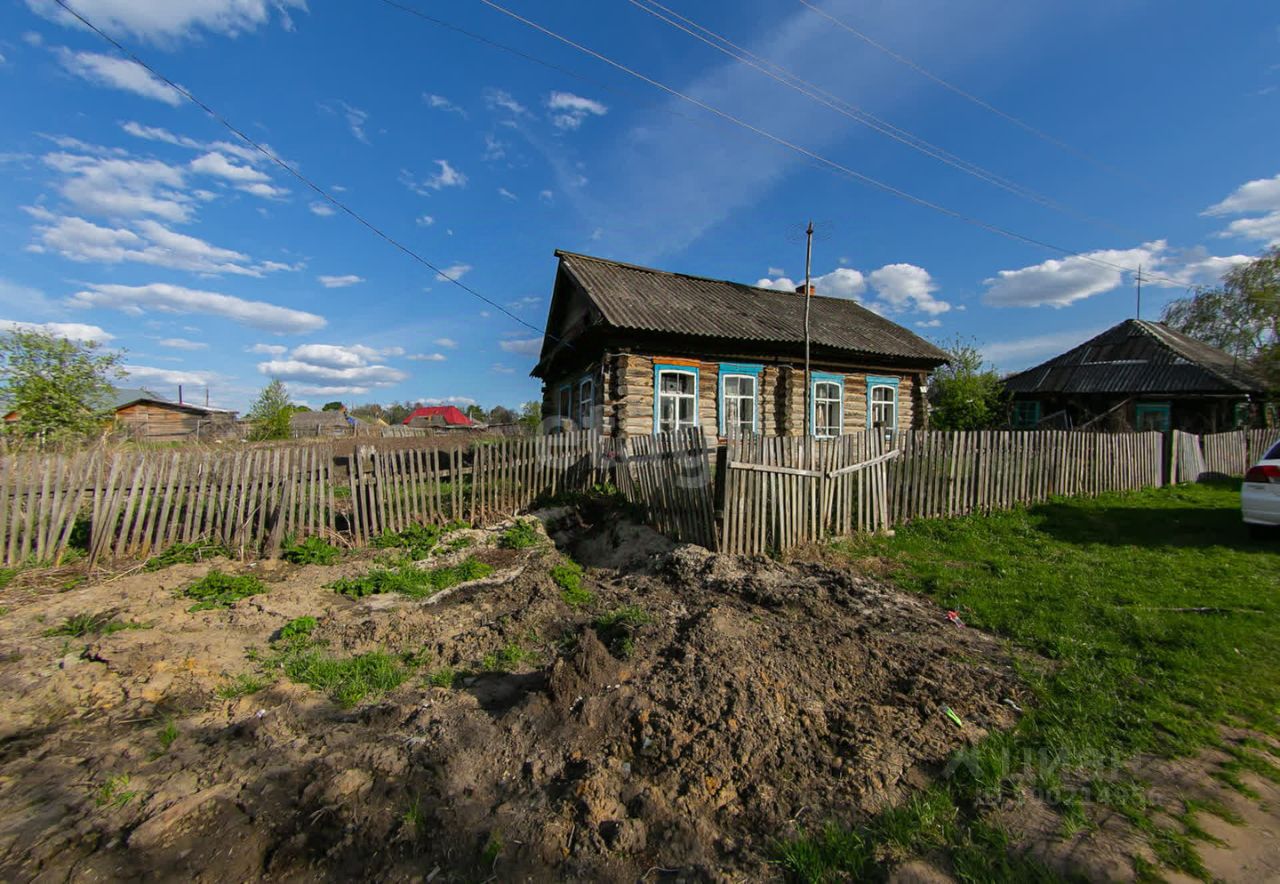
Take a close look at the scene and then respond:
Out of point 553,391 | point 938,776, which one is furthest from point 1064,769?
point 553,391

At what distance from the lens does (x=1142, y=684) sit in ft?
11.4

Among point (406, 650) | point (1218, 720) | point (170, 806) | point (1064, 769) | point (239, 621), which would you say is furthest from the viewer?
point (239, 621)

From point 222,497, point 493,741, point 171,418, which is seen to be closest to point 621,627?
point 493,741

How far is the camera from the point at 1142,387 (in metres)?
20.7

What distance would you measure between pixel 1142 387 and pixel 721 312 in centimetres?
1969

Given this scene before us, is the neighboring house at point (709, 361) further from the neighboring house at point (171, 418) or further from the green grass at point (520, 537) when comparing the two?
the neighboring house at point (171, 418)

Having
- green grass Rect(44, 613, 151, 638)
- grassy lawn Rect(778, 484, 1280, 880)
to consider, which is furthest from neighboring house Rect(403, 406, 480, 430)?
grassy lawn Rect(778, 484, 1280, 880)

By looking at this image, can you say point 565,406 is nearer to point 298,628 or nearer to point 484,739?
point 298,628

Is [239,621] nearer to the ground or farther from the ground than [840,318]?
nearer to the ground

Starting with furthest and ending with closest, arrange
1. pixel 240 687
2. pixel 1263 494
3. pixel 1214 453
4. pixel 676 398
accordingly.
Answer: pixel 1214 453 < pixel 676 398 < pixel 1263 494 < pixel 240 687

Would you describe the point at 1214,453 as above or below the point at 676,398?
below

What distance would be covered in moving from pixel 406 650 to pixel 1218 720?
5.67 metres

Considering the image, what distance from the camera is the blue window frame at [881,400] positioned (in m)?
14.8

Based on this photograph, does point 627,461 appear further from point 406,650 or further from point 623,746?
point 623,746
